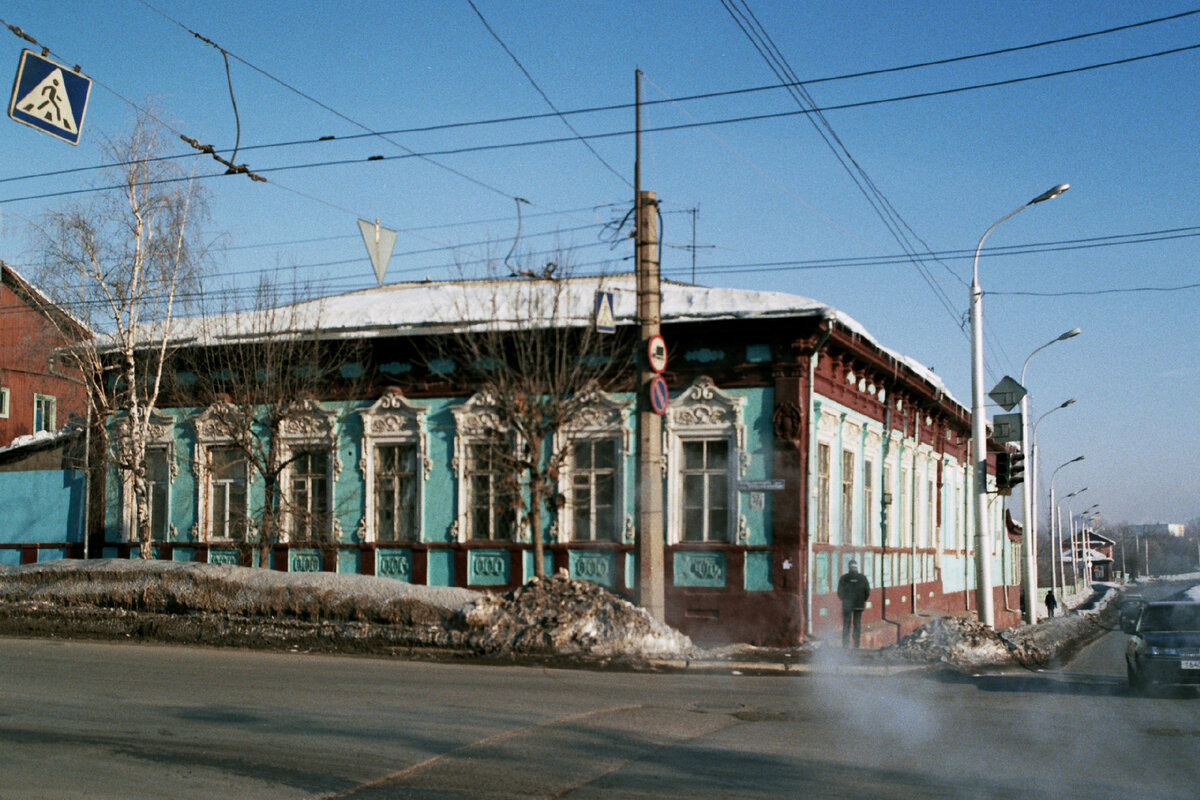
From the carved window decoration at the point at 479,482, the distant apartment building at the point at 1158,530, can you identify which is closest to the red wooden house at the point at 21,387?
the carved window decoration at the point at 479,482

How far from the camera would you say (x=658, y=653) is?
60.7 feet

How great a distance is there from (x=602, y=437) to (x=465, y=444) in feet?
9.75

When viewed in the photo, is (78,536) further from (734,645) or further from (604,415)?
(734,645)

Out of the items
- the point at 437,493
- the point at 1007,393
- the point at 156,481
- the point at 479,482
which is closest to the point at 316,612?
the point at 437,493

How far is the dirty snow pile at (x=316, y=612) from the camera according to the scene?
61.9 ft

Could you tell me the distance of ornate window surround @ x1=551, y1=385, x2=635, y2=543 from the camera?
23.2 m

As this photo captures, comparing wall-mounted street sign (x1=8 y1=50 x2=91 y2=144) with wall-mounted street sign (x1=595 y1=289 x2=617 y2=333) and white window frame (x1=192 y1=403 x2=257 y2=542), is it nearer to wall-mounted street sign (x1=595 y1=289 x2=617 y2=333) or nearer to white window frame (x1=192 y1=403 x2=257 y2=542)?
wall-mounted street sign (x1=595 y1=289 x2=617 y2=333)

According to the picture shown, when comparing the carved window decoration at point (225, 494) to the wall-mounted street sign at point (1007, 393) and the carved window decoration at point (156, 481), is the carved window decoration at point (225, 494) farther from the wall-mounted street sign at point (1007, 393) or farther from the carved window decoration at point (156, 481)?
the wall-mounted street sign at point (1007, 393)

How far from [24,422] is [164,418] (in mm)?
22836

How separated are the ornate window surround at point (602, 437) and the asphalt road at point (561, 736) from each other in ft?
24.5

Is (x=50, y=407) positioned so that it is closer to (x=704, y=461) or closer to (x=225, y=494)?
(x=225, y=494)

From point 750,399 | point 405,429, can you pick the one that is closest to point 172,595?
point 405,429

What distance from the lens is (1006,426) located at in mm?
29750

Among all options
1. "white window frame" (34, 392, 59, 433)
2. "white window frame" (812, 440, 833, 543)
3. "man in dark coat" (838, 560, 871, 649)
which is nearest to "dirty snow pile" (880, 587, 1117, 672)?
"man in dark coat" (838, 560, 871, 649)
